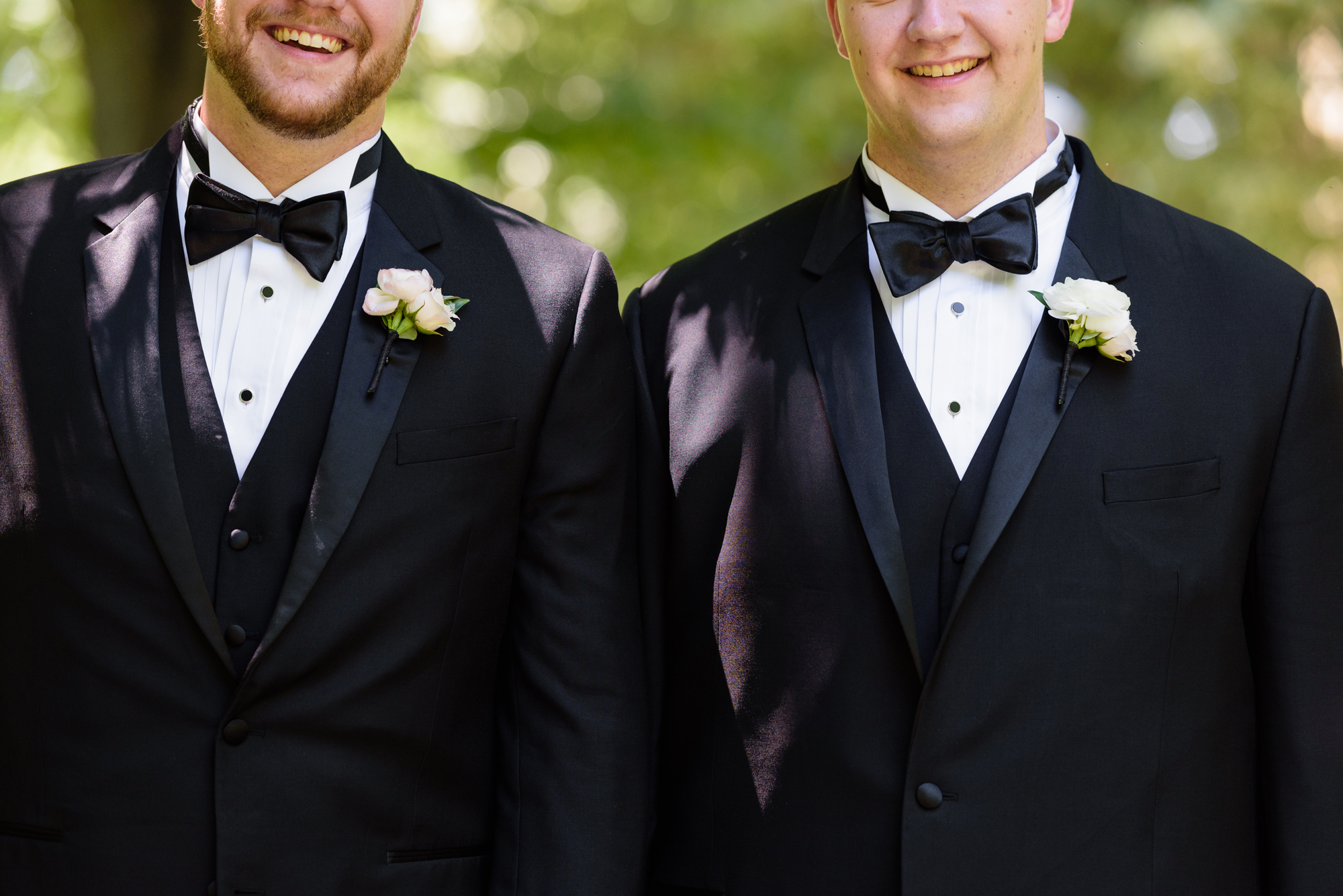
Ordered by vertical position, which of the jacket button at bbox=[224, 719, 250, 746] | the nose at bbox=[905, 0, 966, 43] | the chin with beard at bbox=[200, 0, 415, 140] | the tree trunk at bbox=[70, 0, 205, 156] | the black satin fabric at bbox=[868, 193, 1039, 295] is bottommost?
the jacket button at bbox=[224, 719, 250, 746]

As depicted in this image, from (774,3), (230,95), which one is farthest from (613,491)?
(774,3)

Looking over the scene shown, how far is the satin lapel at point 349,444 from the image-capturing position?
8.09 feet

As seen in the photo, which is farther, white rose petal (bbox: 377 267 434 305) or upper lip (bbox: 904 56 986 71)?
upper lip (bbox: 904 56 986 71)

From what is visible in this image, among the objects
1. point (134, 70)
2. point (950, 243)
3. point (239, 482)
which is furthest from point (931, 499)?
point (134, 70)

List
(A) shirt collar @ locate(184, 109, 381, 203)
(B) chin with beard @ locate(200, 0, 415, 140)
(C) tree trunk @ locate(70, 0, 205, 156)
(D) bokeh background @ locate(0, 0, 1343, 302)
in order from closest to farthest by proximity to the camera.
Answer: (B) chin with beard @ locate(200, 0, 415, 140) → (A) shirt collar @ locate(184, 109, 381, 203) → (C) tree trunk @ locate(70, 0, 205, 156) → (D) bokeh background @ locate(0, 0, 1343, 302)

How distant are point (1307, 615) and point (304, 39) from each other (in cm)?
230

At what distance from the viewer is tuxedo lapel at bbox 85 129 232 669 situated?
2.42 metres

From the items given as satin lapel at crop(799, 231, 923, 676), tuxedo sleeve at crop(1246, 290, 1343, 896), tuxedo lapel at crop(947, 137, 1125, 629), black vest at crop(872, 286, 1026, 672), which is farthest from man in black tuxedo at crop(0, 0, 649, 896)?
tuxedo sleeve at crop(1246, 290, 1343, 896)

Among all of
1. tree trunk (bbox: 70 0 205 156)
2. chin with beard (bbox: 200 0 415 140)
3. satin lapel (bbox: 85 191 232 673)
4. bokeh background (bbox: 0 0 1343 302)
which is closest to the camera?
satin lapel (bbox: 85 191 232 673)

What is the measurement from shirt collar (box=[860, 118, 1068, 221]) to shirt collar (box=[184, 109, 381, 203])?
113 centimetres

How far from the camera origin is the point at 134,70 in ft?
16.5

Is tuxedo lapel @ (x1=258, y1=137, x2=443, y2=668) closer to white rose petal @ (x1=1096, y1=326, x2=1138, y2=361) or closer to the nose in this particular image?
the nose

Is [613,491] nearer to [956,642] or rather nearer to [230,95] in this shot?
[956,642]

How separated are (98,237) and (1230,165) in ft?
21.0
